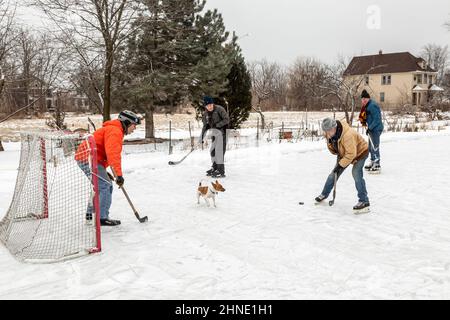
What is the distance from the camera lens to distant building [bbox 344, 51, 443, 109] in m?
57.8

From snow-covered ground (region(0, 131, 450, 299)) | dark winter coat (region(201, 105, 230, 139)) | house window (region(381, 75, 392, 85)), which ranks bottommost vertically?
snow-covered ground (region(0, 131, 450, 299))

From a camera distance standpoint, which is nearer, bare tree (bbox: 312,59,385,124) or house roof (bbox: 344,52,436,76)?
bare tree (bbox: 312,59,385,124)

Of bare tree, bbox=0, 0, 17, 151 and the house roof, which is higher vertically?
the house roof

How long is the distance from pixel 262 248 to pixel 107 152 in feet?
7.12

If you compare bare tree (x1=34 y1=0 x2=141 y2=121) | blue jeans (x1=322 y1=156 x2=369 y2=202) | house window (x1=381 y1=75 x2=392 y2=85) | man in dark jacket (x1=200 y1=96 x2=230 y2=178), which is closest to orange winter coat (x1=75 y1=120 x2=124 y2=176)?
blue jeans (x1=322 y1=156 x2=369 y2=202)

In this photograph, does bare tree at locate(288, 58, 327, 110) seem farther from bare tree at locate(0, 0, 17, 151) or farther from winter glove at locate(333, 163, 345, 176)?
winter glove at locate(333, 163, 345, 176)

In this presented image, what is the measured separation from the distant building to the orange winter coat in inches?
2203

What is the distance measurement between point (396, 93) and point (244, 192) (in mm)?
57537

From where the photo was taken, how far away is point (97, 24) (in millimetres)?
18391

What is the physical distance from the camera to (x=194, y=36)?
814 inches

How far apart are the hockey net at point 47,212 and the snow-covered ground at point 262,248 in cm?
25

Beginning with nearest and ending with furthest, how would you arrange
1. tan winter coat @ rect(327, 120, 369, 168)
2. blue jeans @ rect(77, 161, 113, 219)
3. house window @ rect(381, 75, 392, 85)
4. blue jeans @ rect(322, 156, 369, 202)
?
blue jeans @ rect(77, 161, 113, 219) < tan winter coat @ rect(327, 120, 369, 168) < blue jeans @ rect(322, 156, 369, 202) < house window @ rect(381, 75, 392, 85)
